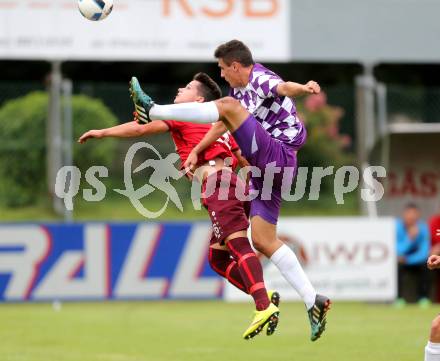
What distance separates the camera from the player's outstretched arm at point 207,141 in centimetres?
852

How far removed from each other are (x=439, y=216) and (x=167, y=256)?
13.9 feet

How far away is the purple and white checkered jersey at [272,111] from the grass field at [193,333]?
2222 millimetres

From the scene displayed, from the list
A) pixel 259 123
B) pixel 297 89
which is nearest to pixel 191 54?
pixel 259 123

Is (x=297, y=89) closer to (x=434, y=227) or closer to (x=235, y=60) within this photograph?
(x=235, y=60)

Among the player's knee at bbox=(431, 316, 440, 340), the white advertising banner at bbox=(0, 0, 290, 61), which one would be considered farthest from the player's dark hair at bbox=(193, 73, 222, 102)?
the white advertising banner at bbox=(0, 0, 290, 61)

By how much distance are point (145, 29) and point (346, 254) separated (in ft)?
17.0

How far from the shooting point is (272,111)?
8844 millimetres

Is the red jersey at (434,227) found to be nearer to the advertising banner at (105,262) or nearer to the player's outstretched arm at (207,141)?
the advertising banner at (105,262)

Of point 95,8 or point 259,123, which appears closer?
point 259,123

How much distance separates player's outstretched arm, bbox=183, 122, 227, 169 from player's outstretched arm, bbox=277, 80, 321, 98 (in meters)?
0.56

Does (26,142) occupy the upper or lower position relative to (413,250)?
upper

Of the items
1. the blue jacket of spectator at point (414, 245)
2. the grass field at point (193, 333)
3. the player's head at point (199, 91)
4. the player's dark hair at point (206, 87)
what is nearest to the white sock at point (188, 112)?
the player's head at point (199, 91)

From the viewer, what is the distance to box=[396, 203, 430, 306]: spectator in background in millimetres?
15836

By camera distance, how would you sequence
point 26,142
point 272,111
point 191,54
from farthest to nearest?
1. point 191,54
2. point 26,142
3. point 272,111
